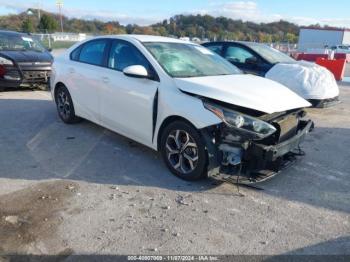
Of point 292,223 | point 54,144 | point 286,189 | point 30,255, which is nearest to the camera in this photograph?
point 30,255

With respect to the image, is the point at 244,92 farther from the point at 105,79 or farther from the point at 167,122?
the point at 105,79

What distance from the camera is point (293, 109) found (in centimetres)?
440

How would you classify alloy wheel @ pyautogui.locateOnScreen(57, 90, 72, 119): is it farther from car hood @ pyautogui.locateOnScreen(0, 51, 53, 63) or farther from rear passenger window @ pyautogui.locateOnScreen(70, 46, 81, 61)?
car hood @ pyautogui.locateOnScreen(0, 51, 53, 63)

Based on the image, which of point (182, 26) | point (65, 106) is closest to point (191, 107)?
point (65, 106)

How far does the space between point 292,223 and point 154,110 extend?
2099 mm

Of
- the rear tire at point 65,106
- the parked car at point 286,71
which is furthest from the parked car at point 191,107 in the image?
the parked car at point 286,71

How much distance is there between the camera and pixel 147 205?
12.3 feet

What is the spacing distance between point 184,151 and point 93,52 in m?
2.61

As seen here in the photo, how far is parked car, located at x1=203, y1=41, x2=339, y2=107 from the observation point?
797 centimetres

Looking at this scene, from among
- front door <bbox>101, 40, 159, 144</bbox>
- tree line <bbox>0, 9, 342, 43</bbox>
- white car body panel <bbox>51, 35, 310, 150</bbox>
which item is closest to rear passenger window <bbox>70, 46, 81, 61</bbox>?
white car body panel <bbox>51, 35, 310, 150</bbox>

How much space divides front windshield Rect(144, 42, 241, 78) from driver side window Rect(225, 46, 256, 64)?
3.49m

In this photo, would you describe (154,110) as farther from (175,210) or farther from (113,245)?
(113,245)

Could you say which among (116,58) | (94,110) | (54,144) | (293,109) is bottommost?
(54,144)

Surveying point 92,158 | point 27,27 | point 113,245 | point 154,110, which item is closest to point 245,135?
point 154,110
